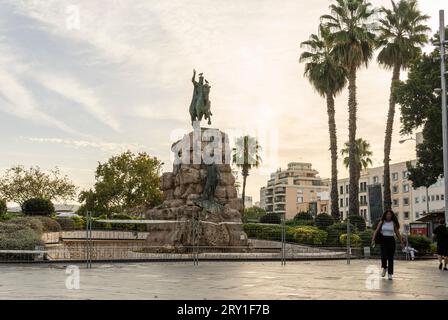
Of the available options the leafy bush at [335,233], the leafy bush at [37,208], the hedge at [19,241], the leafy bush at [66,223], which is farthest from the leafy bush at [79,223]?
the hedge at [19,241]

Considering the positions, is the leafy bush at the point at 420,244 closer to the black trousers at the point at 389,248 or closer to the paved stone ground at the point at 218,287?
the paved stone ground at the point at 218,287

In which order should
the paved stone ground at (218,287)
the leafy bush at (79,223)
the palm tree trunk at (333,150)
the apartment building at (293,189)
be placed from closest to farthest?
the paved stone ground at (218,287) → the palm tree trunk at (333,150) → the leafy bush at (79,223) → the apartment building at (293,189)

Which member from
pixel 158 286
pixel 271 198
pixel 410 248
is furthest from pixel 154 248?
pixel 271 198

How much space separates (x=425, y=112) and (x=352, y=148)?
999 centimetres

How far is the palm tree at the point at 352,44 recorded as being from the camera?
4162cm

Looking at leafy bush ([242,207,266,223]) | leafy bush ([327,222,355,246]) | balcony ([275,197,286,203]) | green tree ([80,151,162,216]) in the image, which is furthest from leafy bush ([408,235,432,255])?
balcony ([275,197,286,203])

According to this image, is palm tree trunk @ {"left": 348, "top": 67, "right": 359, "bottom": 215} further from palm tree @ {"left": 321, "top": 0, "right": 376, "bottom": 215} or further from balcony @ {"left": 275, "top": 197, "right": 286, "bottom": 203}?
balcony @ {"left": 275, "top": 197, "right": 286, "bottom": 203}

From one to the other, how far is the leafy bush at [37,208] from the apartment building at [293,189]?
112782 millimetres

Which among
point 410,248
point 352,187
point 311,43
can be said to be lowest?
point 410,248

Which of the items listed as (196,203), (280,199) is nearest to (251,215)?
(280,199)

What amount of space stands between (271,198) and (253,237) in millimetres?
131913

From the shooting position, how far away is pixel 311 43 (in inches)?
1866

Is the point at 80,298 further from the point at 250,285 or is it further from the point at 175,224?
the point at 175,224

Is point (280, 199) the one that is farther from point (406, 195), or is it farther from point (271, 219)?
point (271, 219)
